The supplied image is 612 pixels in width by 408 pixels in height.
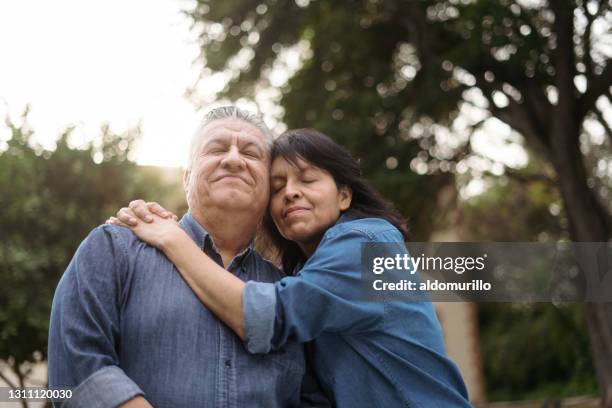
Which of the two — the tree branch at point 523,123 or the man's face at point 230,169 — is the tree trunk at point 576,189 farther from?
the man's face at point 230,169

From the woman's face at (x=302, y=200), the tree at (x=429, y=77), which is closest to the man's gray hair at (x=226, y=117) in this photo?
the woman's face at (x=302, y=200)

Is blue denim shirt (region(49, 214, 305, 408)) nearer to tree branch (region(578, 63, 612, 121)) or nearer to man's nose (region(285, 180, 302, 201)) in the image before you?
man's nose (region(285, 180, 302, 201))

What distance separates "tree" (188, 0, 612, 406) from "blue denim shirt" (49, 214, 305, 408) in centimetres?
644

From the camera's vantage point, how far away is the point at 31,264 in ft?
22.7

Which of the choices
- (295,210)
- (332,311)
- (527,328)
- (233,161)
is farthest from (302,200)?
(527,328)

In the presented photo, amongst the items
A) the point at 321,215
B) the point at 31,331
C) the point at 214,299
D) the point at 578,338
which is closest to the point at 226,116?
the point at 321,215

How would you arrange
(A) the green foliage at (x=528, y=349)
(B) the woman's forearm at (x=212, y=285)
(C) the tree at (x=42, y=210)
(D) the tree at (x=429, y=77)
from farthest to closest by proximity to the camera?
(A) the green foliage at (x=528, y=349), (D) the tree at (x=429, y=77), (C) the tree at (x=42, y=210), (B) the woman's forearm at (x=212, y=285)

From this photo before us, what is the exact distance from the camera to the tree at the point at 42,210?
654cm

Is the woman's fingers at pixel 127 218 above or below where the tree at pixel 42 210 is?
below

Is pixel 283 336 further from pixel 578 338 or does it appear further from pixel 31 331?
pixel 578 338

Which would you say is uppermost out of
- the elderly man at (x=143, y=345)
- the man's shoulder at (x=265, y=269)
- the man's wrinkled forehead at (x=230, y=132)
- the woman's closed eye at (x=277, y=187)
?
the man's wrinkled forehead at (x=230, y=132)

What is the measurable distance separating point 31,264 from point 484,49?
243 inches

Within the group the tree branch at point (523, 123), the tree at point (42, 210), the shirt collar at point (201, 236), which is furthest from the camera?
the tree branch at point (523, 123)

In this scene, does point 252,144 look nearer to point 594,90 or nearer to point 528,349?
point 594,90
